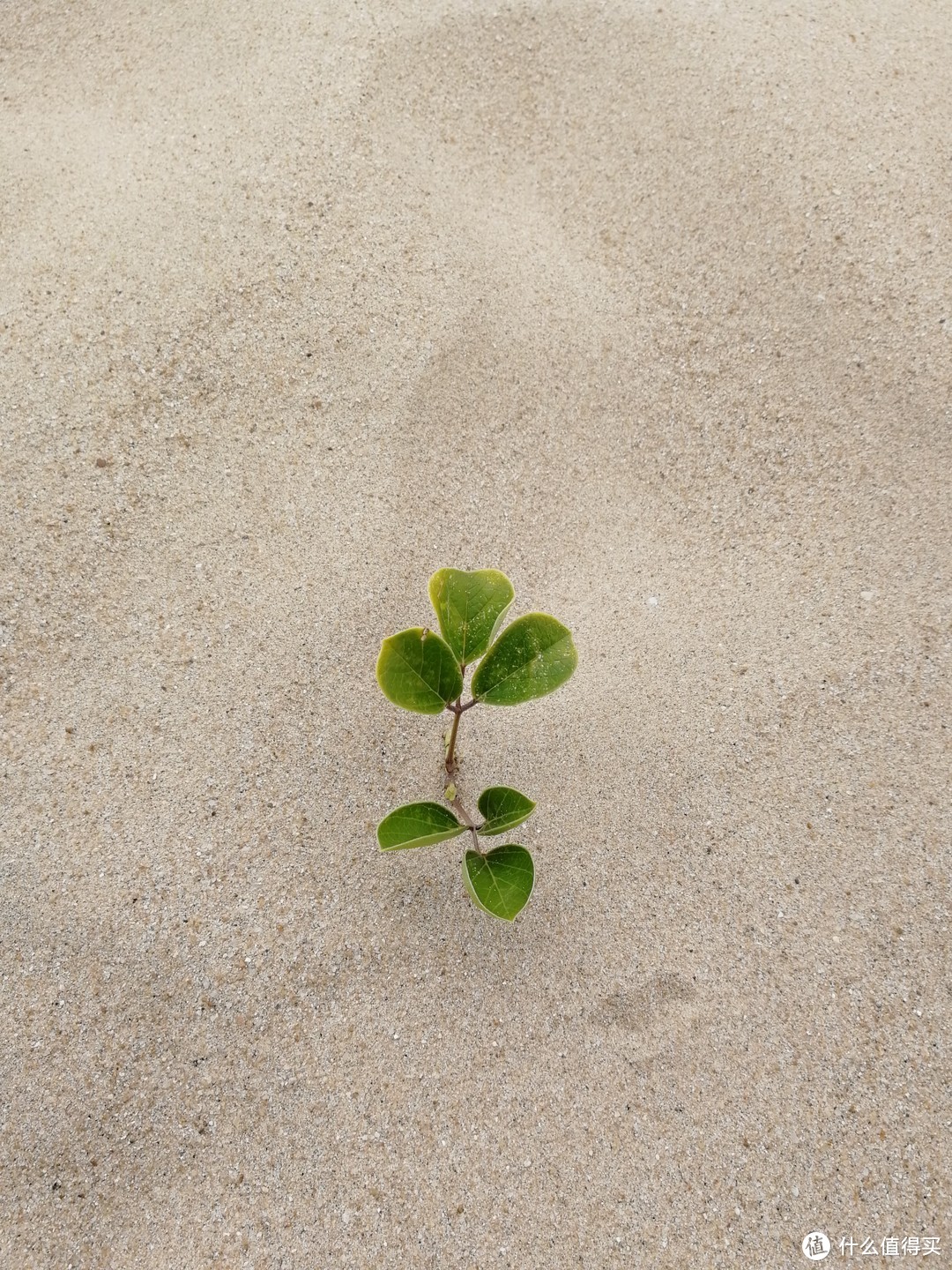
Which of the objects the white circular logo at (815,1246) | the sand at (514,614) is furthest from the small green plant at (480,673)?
the white circular logo at (815,1246)

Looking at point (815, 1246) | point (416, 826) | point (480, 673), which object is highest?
point (480, 673)

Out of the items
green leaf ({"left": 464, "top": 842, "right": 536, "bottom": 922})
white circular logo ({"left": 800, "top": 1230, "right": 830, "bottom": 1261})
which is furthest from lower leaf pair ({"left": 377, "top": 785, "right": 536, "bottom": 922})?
white circular logo ({"left": 800, "top": 1230, "right": 830, "bottom": 1261})

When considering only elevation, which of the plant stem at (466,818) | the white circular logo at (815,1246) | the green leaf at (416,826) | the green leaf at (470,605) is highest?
the green leaf at (470,605)

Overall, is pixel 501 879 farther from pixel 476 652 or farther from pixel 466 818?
pixel 476 652

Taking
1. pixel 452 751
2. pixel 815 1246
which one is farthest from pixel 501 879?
pixel 815 1246

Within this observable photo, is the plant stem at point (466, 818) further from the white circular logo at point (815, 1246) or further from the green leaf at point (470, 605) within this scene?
the white circular logo at point (815, 1246)

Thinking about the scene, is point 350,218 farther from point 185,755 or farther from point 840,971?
point 840,971

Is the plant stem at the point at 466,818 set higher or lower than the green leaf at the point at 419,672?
lower
